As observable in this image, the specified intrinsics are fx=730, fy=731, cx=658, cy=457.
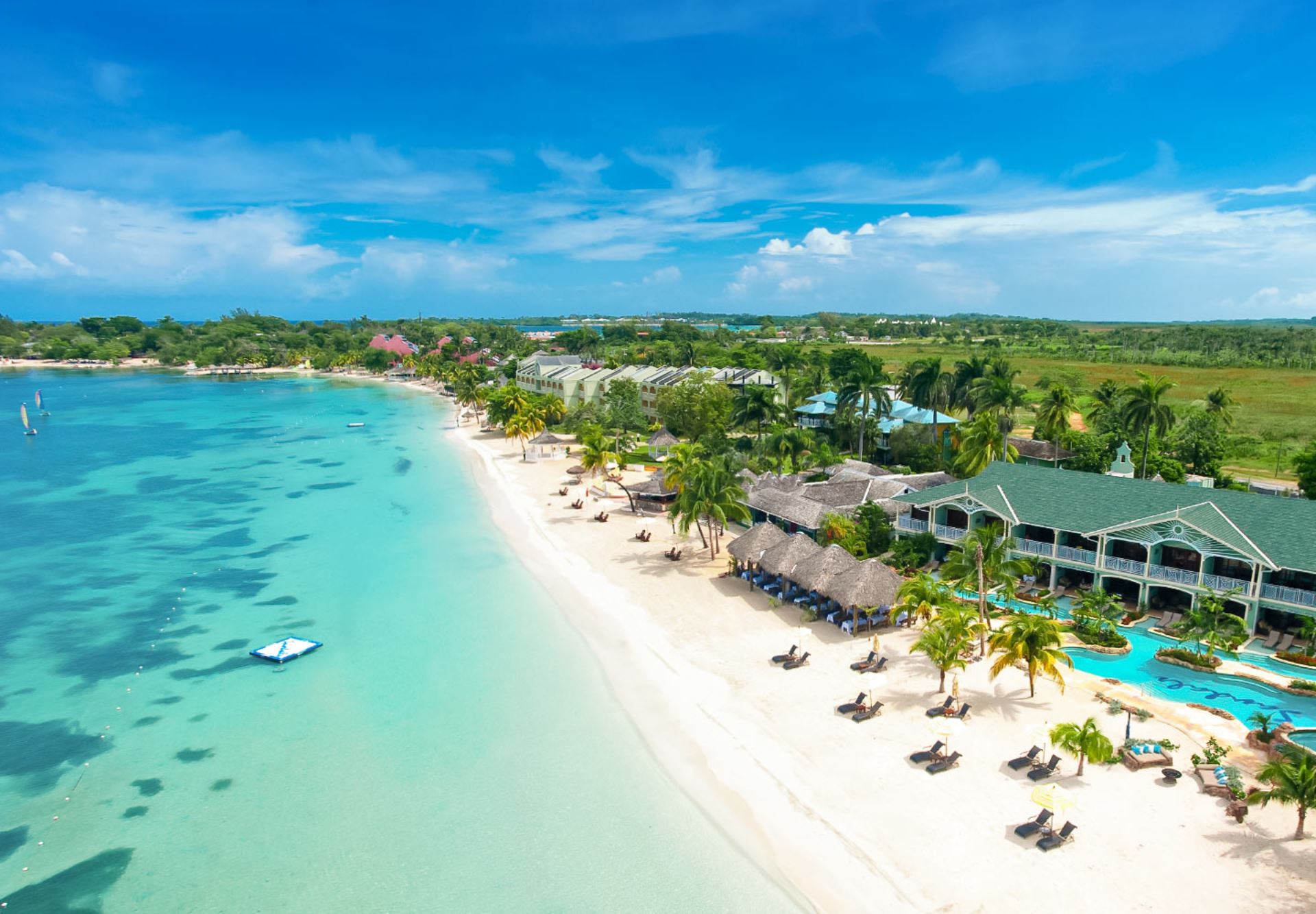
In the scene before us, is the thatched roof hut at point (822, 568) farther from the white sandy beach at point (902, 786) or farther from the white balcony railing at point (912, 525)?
the white balcony railing at point (912, 525)

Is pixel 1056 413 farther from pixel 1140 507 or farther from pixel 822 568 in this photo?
pixel 822 568

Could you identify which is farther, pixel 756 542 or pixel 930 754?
pixel 756 542

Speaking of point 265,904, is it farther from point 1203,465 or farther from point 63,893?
point 1203,465

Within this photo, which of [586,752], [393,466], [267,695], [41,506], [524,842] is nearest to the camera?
[524,842]

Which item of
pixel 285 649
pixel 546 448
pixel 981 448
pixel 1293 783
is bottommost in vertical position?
pixel 285 649

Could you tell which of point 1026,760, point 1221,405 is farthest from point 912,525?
point 1221,405

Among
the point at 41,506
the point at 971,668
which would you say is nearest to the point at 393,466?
the point at 41,506

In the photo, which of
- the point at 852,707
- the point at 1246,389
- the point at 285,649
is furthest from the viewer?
the point at 1246,389
